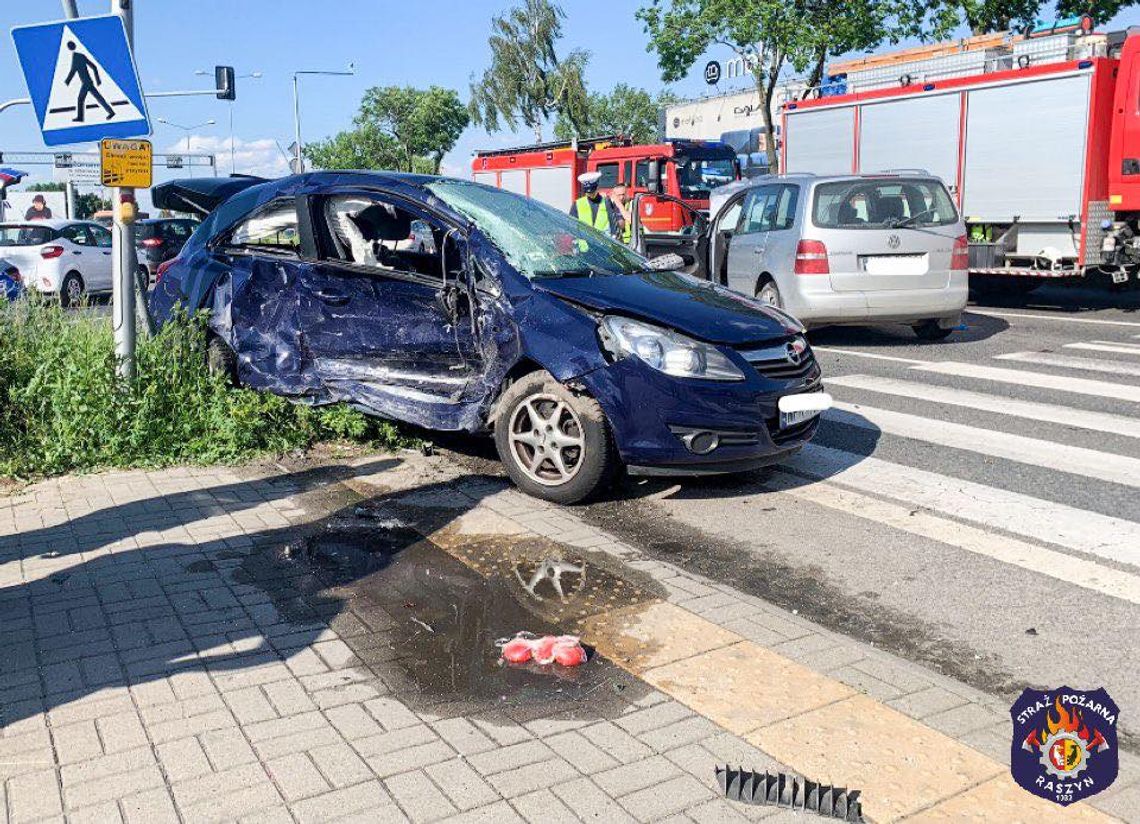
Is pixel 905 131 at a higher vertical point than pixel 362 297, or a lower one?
higher

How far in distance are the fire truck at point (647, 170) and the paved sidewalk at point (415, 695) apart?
15345mm

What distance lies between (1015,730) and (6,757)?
3042 millimetres

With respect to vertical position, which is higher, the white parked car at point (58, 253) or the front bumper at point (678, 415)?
the white parked car at point (58, 253)

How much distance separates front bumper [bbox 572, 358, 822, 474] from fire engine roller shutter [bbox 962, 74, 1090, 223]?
10.8m

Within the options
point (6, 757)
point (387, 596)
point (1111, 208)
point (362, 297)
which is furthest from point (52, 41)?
point (1111, 208)

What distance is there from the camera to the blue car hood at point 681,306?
241 inches

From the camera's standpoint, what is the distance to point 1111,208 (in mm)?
14961

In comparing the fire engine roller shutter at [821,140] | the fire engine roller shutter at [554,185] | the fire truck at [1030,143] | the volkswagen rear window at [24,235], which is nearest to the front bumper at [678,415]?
the fire truck at [1030,143]

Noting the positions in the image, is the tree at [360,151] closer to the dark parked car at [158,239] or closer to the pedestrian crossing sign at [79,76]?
the dark parked car at [158,239]

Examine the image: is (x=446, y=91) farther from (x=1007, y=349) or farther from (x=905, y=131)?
(x=1007, y=349)

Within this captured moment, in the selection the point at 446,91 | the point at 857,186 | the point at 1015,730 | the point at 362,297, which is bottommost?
the point at 1015,730

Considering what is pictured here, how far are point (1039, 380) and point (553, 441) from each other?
551cm

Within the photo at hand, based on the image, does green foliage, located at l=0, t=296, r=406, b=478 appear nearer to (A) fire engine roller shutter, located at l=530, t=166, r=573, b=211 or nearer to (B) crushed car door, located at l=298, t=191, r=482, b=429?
(B) crushed car door, located at l=298, t=191, r=482, b=429

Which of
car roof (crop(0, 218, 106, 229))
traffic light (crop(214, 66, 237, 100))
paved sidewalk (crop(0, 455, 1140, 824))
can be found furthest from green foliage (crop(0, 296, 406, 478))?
traffic light (crop(214, 66, 237, 100))
